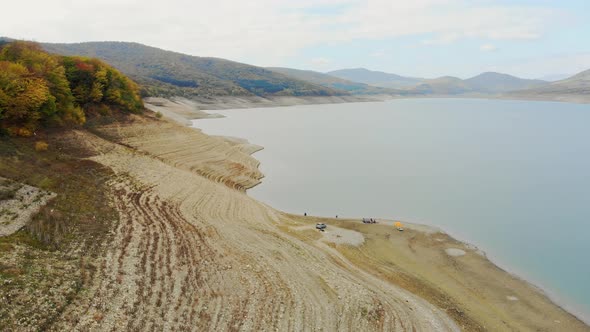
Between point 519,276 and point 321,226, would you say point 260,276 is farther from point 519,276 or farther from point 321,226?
point 519,276

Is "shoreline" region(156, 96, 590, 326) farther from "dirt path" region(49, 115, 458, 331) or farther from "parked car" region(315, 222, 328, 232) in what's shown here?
"dirt path" region(49, 115, 458, 331)

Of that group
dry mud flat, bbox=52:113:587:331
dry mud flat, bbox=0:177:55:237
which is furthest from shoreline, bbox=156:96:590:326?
dry mud flat, bbox=0:177:55:237

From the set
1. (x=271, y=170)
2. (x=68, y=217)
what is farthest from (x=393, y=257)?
(x=271, y=170)

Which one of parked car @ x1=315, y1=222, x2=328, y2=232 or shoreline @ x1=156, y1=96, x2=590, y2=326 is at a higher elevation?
parked car @ x1=315, y1=222, x2=328, y2=232

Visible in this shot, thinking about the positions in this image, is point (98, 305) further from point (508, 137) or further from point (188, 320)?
point (508, 137)

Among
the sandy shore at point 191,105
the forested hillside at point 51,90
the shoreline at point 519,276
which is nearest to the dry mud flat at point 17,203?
the forested hillside at point 51,90
